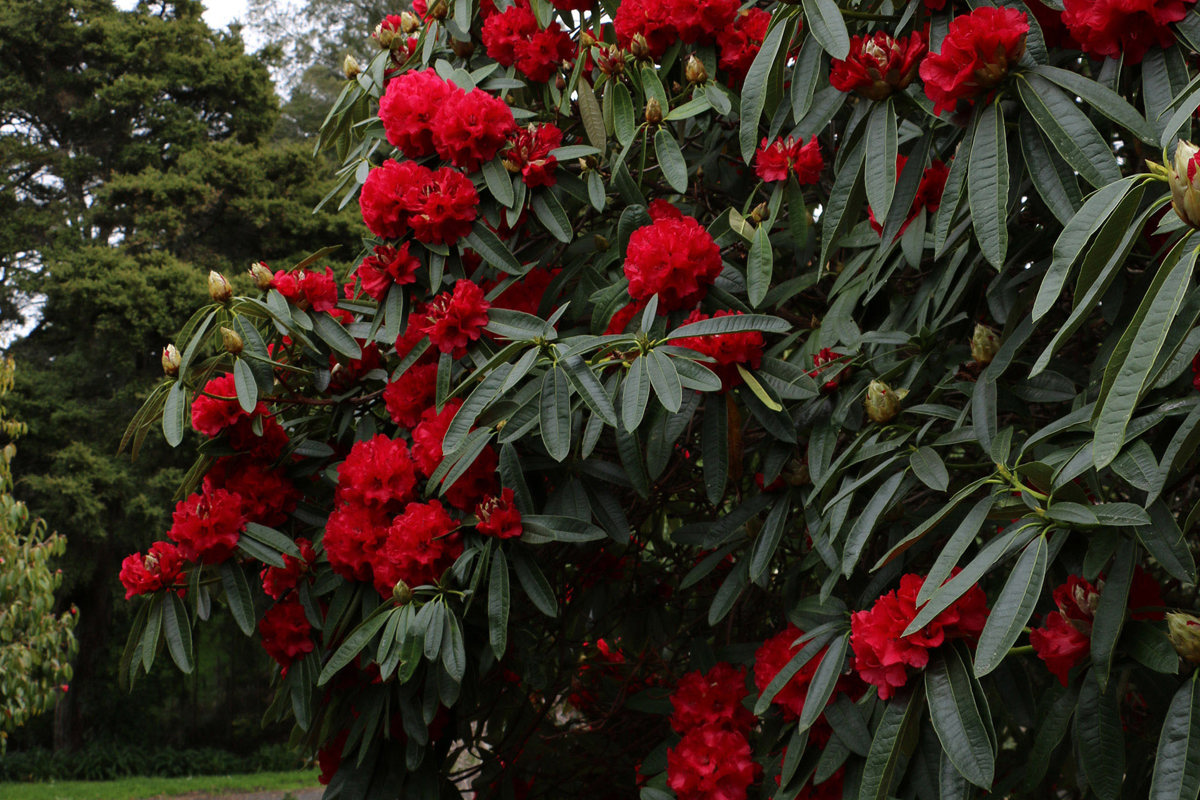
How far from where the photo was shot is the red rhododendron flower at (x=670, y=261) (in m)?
1.32

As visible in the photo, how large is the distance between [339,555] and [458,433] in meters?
0.40

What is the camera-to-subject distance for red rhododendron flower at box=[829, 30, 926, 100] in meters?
1.12

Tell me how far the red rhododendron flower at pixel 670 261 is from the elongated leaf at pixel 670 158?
0.10m

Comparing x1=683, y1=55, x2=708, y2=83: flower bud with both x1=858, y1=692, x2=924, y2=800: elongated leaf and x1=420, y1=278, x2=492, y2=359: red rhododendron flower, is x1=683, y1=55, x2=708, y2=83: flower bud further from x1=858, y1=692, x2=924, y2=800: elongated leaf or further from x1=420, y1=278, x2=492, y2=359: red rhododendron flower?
x1=858, y1=692, x2=924, y2=800: elongated leaf

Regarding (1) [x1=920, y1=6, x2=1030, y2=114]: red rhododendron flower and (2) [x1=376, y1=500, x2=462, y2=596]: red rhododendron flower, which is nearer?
(1) [x1=920, y1=6, x2=1030, y2=114]: red rhododendron flower

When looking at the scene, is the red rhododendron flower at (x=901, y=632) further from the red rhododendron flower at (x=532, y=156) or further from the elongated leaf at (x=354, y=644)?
the red rhododendron flower at (x=532, y=156)

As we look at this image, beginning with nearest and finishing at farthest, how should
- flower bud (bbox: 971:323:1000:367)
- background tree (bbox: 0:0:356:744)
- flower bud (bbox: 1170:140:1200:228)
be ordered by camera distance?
1. flower bud (bbox: 1170:140:1200:228)
2. flower bud (bbox: 971:323:1000:367)
3. background tree (bbox: 0:0:356:744)

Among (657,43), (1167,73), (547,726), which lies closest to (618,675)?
(547,726)

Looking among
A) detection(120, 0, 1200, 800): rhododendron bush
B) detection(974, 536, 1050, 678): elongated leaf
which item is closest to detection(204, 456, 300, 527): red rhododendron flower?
detection(120, 0, 1200, 800): rhododendron bush

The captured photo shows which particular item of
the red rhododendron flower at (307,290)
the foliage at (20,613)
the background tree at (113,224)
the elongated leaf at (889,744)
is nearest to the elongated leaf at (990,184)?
the elongated leaf at (889,744)

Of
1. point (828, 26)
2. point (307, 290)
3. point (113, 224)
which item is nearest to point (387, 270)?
point (307, 290)

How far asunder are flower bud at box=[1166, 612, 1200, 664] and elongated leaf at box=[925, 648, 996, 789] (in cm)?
20

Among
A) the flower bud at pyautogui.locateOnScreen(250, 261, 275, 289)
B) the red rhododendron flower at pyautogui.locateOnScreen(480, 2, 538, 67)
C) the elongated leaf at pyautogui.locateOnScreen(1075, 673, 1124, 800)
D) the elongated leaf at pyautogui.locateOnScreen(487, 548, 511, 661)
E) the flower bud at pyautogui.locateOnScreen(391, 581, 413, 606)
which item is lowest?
the elongated leaf at pyautogui.locateOnScreen(1075, 673, 1124, 800)

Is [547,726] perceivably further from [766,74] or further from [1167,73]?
[1167,73]
